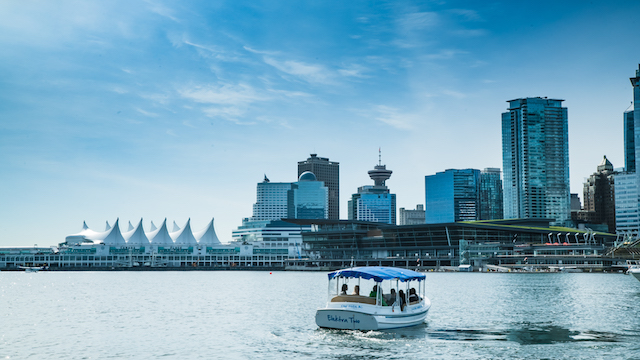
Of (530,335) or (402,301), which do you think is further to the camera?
(402,301)

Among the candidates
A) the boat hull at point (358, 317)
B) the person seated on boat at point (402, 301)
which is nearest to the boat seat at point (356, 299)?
the boat hull at point (358, 317)

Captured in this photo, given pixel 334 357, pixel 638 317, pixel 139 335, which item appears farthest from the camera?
pixel 638 317

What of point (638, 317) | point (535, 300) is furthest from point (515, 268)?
point (638, 317)

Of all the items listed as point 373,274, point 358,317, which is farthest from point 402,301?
point 358,317

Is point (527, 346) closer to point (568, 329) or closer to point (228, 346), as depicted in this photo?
point (568, 329)

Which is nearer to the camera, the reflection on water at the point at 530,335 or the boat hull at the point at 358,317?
the reflection on water at the point at 530,335

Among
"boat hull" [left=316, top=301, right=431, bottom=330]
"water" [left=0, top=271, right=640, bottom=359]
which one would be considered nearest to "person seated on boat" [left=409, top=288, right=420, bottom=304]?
"water" [left=0, top=271, right=640, bottom=359]

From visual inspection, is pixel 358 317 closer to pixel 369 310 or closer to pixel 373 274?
pixel 369 310

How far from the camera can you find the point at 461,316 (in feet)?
168

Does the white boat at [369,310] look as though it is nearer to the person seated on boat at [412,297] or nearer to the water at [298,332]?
the water at [298,332]

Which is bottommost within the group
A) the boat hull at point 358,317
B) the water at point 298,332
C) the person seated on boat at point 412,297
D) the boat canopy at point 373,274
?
the water at point 298,332

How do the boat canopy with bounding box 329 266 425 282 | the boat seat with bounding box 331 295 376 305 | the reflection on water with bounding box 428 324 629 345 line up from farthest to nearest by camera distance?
the boat canopy with bounding box 329 266 425 282 → the boat seat with bounding box 331 295 376 305 → the reflection on water with bounding box 428 324 629 345

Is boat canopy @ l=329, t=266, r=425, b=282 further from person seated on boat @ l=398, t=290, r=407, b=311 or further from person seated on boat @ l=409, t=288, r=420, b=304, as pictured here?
person seated on boat @ l=409, t=288, r=420, b=304

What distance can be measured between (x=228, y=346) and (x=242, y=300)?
35848 mm
